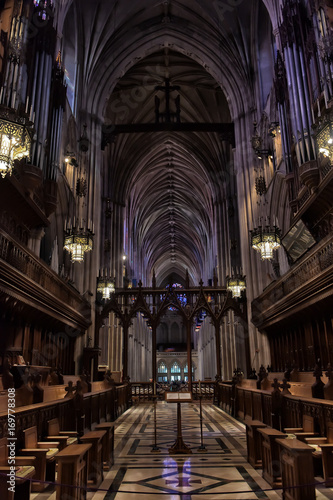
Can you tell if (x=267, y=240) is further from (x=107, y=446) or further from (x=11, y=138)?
(x=107, y=446)

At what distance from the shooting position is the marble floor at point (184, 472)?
4402mm

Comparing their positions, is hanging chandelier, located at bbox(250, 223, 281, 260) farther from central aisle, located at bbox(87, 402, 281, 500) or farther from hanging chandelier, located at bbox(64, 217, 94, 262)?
central aisle, located at bbox(87, 402, 281, 500)

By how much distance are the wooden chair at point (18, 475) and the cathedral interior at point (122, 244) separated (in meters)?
0.02

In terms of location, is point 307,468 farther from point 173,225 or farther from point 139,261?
point 173,225

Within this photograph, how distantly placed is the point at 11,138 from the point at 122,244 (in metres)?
20.4

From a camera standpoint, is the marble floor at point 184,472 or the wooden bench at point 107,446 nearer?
the marble floor at point 184,472

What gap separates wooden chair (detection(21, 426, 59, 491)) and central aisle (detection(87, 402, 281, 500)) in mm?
608

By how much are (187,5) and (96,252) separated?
13001 millimetres

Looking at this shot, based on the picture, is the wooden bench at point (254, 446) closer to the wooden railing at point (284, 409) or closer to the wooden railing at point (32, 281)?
the wooden railing at point (284, 409)

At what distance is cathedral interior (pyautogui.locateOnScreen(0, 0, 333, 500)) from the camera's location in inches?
199

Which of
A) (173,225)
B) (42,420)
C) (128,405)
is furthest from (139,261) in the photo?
(42,420)

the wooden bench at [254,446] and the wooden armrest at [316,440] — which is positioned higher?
the wooden armrest at [316,440]

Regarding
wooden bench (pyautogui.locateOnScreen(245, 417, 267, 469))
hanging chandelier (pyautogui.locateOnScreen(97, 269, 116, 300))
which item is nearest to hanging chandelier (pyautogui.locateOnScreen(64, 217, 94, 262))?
hanging chandelier (pyautogui.locateOnScreen(97, 269, 116, 300))

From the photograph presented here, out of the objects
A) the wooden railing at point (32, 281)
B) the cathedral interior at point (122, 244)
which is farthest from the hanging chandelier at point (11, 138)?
the wooden railing at point (32, 281)
